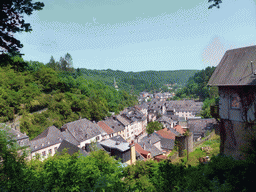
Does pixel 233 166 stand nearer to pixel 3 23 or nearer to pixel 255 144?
pixel 255 144

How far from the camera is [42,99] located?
3809cm

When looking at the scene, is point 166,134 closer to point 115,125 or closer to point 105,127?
point 115,125

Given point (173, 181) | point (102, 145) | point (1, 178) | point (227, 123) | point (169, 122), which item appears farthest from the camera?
point (169, 122)

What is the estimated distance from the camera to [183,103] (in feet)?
300

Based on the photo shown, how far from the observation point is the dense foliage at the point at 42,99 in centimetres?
3266

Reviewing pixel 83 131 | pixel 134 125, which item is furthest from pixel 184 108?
pixel 83 131

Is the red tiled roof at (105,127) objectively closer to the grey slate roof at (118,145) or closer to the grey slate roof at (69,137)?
the grey slate roof at (69,137)

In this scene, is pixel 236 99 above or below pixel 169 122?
above

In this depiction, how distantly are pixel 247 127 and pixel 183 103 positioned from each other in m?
85.4

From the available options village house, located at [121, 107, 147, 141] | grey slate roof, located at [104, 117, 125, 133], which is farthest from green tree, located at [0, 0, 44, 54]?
village house, located at [121, 107, 147, 141]

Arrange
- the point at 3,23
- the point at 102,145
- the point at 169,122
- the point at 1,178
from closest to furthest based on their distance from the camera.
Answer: the point at 3,23
the point at 1,178
the point at 102,145
the point at 169,122

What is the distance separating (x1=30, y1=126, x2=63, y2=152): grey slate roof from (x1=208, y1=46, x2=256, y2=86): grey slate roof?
27140 millimetres

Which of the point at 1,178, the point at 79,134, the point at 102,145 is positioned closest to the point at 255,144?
the point at 1,178

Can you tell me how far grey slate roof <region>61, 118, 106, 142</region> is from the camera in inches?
1353
